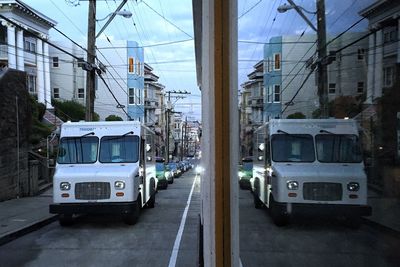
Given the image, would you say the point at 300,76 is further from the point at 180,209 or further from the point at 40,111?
the point at 180,209

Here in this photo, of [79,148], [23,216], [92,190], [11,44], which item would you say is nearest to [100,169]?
[92,190]

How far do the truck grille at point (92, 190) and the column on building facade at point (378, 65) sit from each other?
28.8ft

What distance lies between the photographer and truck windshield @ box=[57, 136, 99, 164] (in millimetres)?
9977

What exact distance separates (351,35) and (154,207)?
11898mm

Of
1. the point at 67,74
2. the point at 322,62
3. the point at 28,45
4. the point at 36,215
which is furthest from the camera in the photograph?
the point at 36,215

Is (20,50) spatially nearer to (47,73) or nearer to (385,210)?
(47,73)

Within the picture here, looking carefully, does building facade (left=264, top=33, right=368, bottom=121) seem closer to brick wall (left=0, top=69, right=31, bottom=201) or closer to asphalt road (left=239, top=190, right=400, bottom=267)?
asphalt road (left=239, top=190, right=400, bottom=267)

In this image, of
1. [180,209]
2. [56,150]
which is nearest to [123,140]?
[56,150]

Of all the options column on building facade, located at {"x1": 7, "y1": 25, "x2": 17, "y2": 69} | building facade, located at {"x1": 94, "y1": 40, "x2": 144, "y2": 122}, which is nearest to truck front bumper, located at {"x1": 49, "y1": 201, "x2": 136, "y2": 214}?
building facade, located at {"x1": 94, "y1": 40, "x2": 144, "y2": 122}

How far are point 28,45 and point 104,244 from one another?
348 centimetres

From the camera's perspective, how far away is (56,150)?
32.1ft

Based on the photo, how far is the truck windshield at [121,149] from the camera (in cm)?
1021

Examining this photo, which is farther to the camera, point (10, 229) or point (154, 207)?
point (154, 207)

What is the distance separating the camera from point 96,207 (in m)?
9.40
